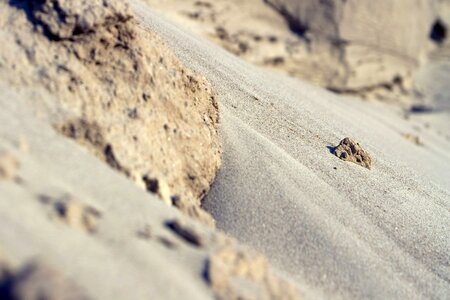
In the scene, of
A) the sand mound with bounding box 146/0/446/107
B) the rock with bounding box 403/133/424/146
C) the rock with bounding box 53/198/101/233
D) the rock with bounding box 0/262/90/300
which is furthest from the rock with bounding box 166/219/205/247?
the sand mound with bounding box 146/0/446/107

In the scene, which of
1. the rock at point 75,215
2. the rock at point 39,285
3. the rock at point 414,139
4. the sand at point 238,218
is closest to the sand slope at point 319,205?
the sand at point 238,218

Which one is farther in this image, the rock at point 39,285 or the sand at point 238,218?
the sand at point 238,218

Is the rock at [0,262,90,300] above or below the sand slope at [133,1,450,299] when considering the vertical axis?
below

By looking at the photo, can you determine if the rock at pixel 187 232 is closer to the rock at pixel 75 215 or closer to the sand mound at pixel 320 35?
the rock at pixel 75 215

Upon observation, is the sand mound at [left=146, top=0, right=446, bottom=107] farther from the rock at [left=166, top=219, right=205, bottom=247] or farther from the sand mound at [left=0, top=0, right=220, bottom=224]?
the rock at [left=166, top=219, right=205, bottom=247]

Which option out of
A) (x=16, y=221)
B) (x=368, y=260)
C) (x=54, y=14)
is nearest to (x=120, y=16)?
(x=54, y=14)
